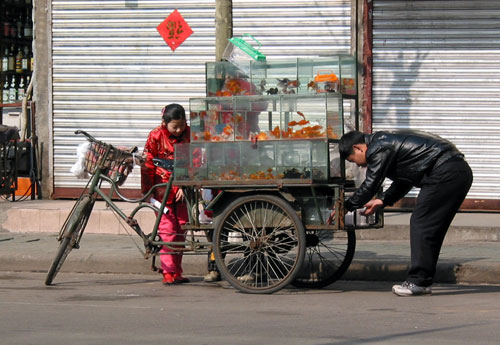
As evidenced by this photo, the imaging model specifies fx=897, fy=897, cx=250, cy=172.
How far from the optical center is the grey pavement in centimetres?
803

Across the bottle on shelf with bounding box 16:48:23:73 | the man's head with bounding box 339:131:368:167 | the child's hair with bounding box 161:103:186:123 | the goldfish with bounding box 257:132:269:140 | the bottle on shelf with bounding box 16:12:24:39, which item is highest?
the bottle on shelf with bounding box 16:12:24:39

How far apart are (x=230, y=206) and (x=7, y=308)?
186cm

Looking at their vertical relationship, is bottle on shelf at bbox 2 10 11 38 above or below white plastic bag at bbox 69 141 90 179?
above

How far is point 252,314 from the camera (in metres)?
6.15

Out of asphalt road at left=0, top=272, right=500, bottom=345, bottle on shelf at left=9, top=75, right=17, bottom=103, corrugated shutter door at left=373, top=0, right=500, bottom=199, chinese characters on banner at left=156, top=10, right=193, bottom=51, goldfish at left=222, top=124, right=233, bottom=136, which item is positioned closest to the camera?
asphalt road at left=0, top=272, right=500, bottom=345

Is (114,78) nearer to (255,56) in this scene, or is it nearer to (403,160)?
(255,56)

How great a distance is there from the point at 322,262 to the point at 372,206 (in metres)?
0.88

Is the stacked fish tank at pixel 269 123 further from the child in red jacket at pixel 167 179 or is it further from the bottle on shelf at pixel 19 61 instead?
the bottle on shelf at pixel 19 61

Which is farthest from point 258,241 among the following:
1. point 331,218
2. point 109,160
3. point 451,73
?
point 451,73

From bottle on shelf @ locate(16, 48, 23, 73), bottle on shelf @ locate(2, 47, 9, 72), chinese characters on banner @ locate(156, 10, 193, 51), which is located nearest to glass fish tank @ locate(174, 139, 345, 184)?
chinese characters on banner @ locate(156, 10, 193, 51)

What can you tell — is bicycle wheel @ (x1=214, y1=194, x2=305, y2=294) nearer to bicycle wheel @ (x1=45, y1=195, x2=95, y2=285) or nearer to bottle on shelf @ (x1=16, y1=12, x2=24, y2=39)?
bicycle wheel @ (x1=45, y1=195, x2=95, y2=285)

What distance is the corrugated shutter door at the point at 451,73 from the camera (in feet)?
38.9

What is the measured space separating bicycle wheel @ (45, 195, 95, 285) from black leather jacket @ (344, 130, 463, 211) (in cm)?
233

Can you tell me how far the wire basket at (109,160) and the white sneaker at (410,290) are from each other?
8.28ft
